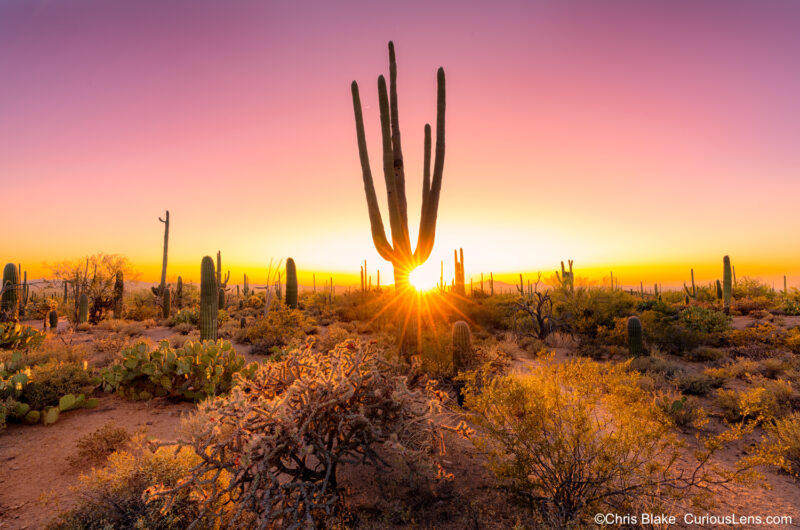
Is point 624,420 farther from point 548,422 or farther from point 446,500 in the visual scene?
point 446,500

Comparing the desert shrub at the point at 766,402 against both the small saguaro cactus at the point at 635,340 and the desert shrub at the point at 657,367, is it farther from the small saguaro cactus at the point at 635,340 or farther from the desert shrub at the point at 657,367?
the small saguaro cactus at the point at 635,340

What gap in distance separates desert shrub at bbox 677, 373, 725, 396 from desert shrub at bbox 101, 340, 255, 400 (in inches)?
336

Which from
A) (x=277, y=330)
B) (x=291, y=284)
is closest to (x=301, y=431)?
(x=277, y=330)

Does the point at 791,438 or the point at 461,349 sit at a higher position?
the point at 461,349

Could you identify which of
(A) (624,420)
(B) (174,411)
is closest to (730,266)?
(A) (624,420)

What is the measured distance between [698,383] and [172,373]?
1005 cm

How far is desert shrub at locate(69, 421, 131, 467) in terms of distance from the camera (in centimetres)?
456

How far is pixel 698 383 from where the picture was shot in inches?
294

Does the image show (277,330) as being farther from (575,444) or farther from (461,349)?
(575,444)

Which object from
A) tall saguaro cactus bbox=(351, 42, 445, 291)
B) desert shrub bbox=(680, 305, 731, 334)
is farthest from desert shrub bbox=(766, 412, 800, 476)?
desert shrub bbox=(680, 305, 731, 334)

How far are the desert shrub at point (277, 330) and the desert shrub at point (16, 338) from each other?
17.9 feet

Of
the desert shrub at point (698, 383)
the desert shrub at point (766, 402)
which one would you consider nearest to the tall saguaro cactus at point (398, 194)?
the desert shrub at point (698, 383)

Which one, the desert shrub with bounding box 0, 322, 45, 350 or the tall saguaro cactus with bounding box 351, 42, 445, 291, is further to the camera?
the tall saguaro cactus with bounding box 351, 42, 445, 291

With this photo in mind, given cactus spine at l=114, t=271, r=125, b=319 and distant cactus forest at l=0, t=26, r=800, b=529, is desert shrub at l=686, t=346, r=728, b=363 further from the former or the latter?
cactus spine at l=114, t=271, r=125, b=319
